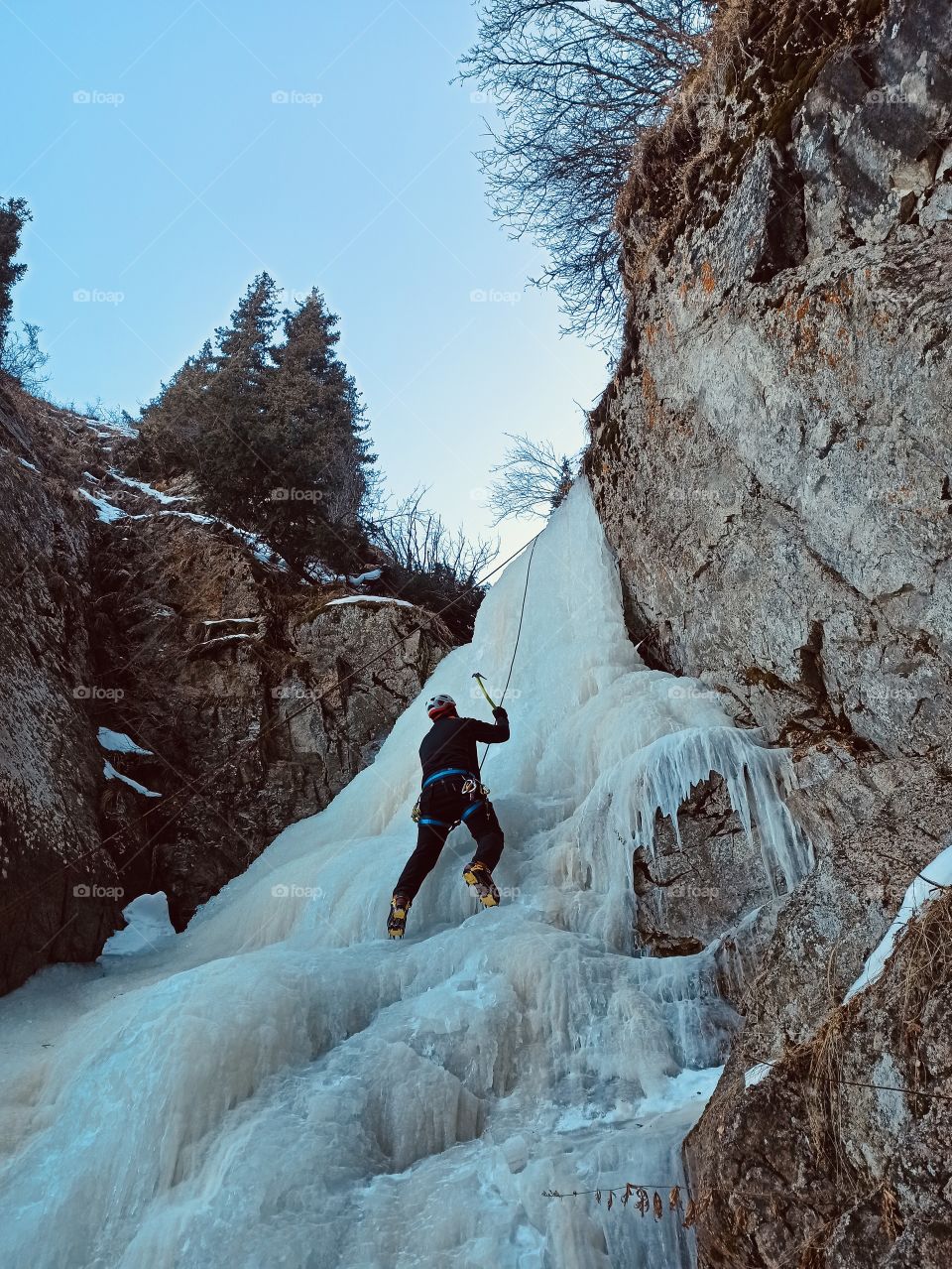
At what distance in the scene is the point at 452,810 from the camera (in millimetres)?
5938

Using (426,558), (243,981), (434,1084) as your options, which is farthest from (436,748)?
(426,558)

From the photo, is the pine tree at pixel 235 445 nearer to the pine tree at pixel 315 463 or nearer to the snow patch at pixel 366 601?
the pine tree at pixel 315 463

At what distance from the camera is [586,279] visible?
10391 millimetres

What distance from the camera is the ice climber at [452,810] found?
5.52 metres

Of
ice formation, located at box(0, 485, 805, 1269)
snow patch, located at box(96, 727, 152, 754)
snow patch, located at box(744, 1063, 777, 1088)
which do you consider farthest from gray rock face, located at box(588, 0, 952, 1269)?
snow patch, located at box(96, 727, 152, 754)

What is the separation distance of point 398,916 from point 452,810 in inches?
30.5

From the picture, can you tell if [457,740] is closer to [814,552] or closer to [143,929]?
[814,552]

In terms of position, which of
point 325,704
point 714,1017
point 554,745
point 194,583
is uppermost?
point 194,583

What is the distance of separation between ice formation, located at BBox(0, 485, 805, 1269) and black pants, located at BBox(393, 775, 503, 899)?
28 cm

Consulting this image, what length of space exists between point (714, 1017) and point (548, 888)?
4.72 feet

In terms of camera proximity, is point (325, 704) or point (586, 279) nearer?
point (325, 704)

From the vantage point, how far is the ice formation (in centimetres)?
329

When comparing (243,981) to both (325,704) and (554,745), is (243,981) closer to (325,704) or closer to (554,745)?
(554,745)

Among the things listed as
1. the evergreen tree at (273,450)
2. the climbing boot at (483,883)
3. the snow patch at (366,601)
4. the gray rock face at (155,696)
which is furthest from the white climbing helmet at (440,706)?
the evergreen tree at (273,450)
